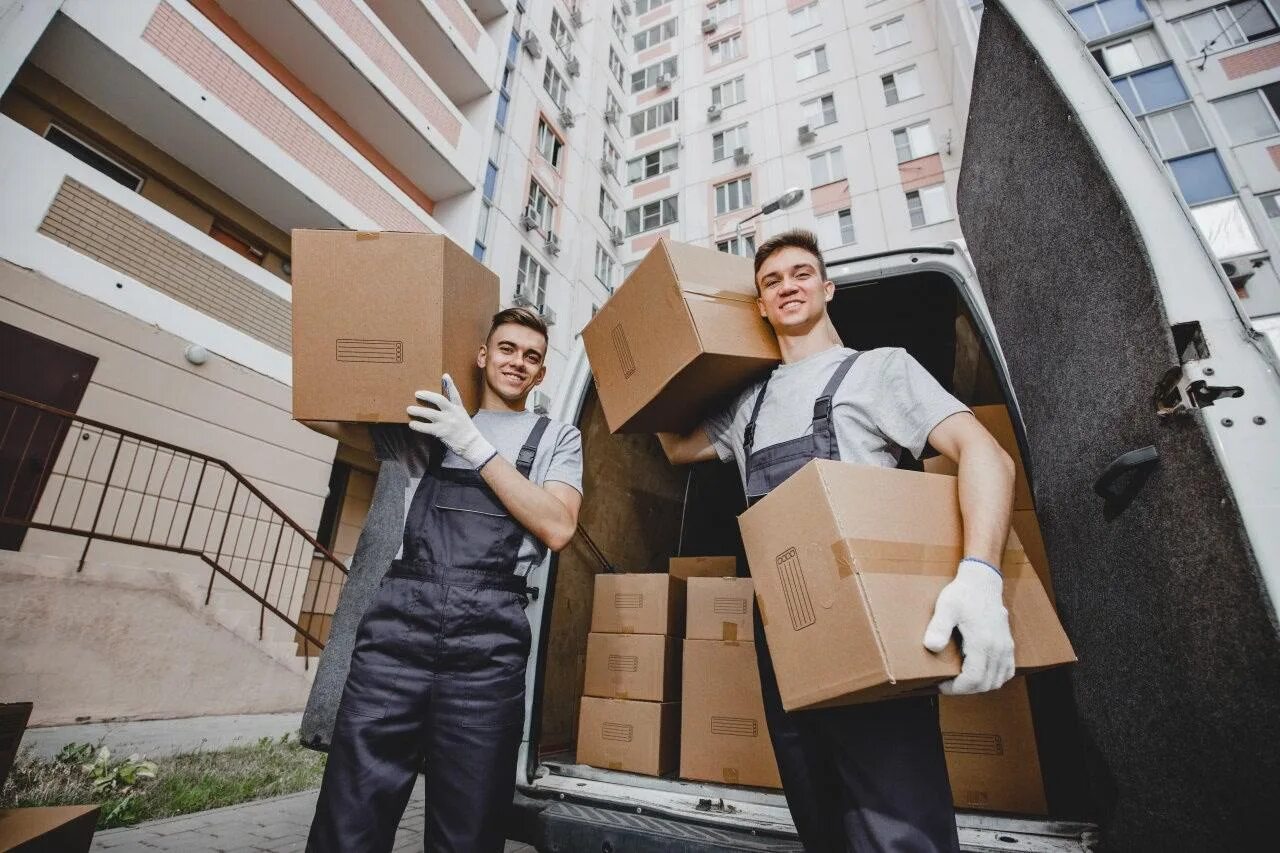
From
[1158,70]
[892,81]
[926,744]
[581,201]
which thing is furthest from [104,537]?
[1158,70]

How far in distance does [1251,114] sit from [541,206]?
1719cm

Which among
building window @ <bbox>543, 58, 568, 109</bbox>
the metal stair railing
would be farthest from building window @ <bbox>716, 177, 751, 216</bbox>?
the metal stair railing

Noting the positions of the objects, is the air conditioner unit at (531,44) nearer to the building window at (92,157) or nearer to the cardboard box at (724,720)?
the building window at (92,157)

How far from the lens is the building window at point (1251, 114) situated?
12875mm

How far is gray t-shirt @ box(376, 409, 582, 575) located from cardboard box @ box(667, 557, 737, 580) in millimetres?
1431

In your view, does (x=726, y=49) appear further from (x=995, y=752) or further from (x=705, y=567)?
(x=995, y=752)

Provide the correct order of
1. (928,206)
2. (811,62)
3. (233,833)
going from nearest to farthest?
(233,833)
(928,206)
(811,62)

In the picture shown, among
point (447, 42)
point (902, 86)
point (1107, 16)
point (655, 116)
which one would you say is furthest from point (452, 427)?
point (655, 116)

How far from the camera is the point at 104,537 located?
15.2 feet

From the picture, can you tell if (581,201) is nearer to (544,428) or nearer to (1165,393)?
(544,428)

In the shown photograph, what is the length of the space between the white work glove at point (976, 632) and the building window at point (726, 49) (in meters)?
23.0

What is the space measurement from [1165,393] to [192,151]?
9889 mm

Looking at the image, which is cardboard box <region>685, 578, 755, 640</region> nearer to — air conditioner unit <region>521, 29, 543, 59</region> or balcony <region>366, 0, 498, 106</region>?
balcony <region>366, 0, 498, 106</region>

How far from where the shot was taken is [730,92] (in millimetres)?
19234
